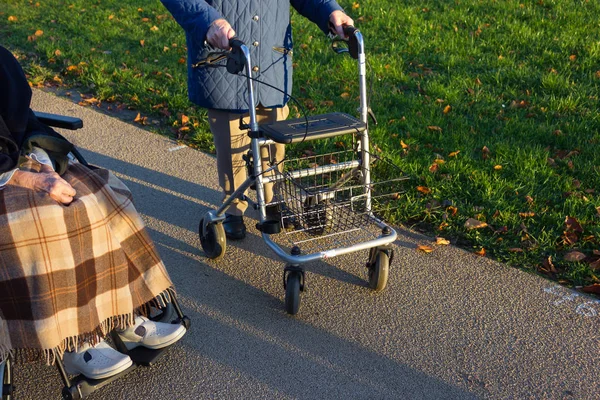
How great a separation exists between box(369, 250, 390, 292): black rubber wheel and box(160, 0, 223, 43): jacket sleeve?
1.44 metres

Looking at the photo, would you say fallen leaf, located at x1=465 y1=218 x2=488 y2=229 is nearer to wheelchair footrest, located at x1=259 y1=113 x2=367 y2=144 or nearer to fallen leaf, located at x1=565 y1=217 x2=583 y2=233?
fallen leaf, located at x1=565 y1=217 x2=583 y2=233

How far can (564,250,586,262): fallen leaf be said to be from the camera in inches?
156

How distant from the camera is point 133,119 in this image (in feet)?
21.0

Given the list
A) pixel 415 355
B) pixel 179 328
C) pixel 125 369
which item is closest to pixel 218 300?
pixel 179 328

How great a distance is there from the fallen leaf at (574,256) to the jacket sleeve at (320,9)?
1880 millimetres

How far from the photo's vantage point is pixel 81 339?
9.70 feet

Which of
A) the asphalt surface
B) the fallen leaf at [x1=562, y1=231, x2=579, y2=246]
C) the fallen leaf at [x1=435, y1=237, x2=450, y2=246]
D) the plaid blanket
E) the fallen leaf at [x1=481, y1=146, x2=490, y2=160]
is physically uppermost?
the plaid blanket

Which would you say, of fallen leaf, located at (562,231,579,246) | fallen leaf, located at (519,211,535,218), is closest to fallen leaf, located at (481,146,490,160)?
fallen leaf, located at (519,211,535,218)

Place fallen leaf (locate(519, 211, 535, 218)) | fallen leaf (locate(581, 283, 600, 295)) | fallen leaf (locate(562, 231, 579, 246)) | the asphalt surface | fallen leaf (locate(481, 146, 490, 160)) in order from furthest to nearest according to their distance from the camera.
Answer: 1. fallen leaf (locate(481, 146, 490, 160))
2. fallen leaf (locate(519, 211, 535, 218))
3. fallen leaf (locate(562, 231, 579, 246))
4. fallen leaf (locate(581, 283, 600, 295))
5. the asphalt surface

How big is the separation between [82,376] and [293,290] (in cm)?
109

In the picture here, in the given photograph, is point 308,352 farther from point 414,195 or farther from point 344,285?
point 414,195

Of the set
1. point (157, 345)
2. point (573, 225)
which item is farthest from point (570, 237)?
point (157, 345)

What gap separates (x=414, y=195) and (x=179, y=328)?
210cm

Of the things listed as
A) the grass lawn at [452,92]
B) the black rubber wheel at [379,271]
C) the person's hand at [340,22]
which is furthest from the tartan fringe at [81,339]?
the grass lawn at [452,92]
